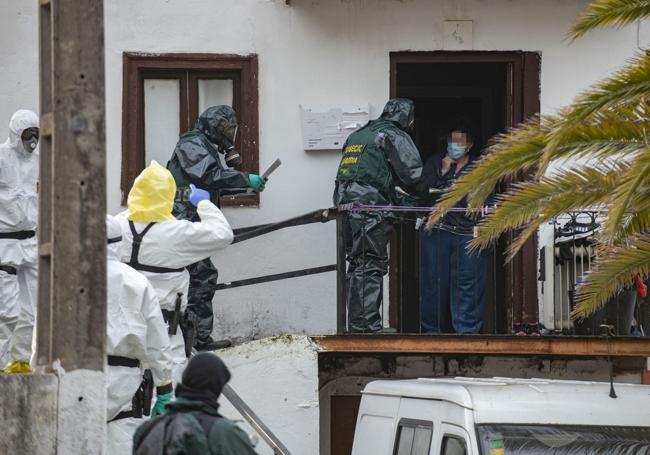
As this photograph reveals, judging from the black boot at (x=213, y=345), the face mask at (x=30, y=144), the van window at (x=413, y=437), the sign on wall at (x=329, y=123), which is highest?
the sign on wall at (x=329, y=123)

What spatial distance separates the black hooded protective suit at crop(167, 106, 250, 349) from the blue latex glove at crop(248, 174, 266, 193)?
0.08 m

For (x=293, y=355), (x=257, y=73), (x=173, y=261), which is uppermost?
(x=257, y=73)

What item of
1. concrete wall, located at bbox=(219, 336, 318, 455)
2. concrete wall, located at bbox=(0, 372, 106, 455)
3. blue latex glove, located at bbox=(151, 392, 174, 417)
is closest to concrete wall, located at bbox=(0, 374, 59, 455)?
concrete wall, located at bbox=(0, 372, 106, 455)

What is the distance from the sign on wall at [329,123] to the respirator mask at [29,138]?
3.59 metres

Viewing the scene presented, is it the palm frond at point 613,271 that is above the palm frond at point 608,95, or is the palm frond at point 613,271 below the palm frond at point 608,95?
below

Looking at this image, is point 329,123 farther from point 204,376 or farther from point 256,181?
point 204,376

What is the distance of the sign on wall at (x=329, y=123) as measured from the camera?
53.8 feet

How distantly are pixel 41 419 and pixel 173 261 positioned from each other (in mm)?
3295

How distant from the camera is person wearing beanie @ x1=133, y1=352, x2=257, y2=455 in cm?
808

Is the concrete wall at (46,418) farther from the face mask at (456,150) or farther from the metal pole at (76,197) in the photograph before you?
the face mask at (456,150)

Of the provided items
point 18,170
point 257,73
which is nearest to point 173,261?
point 18,170

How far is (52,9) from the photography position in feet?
32.0

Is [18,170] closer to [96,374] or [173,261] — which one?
[173,261]

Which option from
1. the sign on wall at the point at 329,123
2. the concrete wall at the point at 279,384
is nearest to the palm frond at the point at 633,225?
the concrete wall at the point at 279,384
